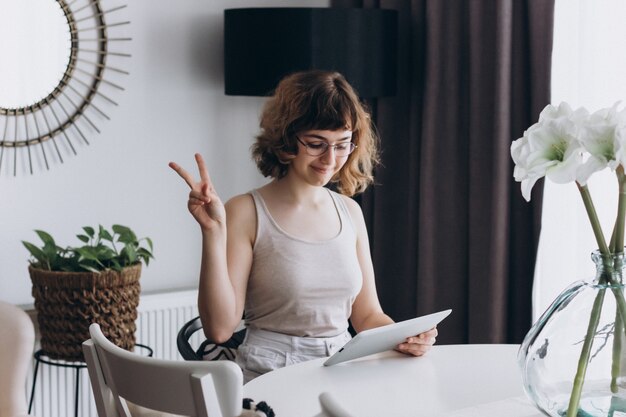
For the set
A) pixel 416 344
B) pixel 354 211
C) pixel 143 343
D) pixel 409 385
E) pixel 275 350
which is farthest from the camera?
pixel 143 343

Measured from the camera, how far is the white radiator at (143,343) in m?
2.98

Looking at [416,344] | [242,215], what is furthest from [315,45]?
[416,344]

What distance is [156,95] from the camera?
10.6 ft

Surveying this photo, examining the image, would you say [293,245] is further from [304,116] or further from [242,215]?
[304,116]

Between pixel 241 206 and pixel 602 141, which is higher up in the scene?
pixel 602 141

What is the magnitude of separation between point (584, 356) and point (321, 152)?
94 centimetres

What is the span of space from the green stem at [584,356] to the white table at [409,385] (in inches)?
9.8

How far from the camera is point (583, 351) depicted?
133cm

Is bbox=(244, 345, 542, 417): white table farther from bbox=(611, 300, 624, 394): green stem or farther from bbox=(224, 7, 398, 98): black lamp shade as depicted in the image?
bbox=(224, 7, 398, 98): black lamp shade

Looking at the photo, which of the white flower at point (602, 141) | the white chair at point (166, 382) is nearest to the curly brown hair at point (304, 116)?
the white chair at point (166, 382)

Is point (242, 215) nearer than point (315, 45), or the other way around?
point (242, 215)

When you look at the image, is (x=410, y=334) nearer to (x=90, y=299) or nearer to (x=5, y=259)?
(x=90, y=299)

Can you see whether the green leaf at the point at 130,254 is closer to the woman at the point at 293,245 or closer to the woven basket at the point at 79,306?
the woven basket at the point at 79,306

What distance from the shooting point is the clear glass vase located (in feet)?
4.33
